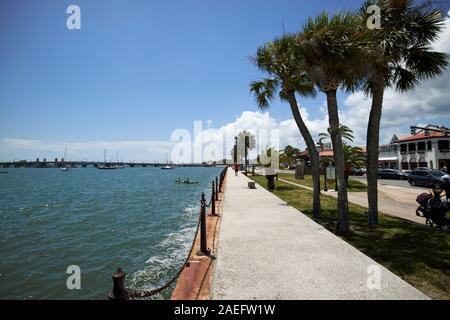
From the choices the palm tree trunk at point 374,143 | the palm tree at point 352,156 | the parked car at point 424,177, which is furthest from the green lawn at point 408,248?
the parked car at point 424,177

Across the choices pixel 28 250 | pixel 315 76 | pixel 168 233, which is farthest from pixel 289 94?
pixel 28 250

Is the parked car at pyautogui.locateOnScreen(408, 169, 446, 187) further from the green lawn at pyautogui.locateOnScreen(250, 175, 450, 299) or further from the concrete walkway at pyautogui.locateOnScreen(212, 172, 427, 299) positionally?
the concrete walkway at pyautogui.locateOnScreen(212, 172, 427, 299)

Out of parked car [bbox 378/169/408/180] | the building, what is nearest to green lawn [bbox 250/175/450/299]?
parked car [bbox 378/169/408/180]

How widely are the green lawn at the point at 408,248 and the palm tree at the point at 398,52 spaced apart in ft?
3.57

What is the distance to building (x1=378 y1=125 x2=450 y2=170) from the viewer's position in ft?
133

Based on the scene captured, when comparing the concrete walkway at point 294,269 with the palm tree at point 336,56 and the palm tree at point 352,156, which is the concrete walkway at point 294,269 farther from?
the palm tree at point 352,156

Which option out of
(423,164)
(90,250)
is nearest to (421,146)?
(423,164)

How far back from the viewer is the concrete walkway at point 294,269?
14.0 feet

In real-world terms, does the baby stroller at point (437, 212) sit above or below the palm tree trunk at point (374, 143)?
below

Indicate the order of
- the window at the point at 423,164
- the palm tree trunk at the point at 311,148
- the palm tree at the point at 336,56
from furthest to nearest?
the window at the point at 423,164 < the palm tree trunk at the point at 311,148 < the palm tree at the point at 336,56

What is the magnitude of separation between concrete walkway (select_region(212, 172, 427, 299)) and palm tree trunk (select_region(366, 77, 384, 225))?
8.77ft

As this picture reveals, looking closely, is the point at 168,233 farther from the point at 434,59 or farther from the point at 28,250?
the point at 434,59
